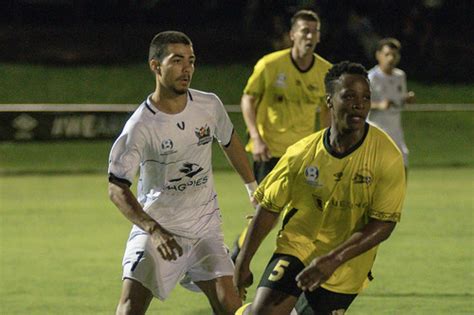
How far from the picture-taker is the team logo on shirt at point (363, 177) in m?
6.00

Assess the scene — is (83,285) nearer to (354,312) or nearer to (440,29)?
(354,312)

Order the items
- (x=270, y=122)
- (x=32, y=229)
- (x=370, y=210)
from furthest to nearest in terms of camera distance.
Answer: (x=32, y=229), (x=270, y=122), (x=370, y=210)

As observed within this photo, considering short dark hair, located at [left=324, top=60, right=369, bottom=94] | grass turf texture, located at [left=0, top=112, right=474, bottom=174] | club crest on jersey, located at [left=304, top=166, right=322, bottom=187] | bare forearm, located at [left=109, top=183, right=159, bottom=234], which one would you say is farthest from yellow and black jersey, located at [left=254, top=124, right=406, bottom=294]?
grass turf texture, located at [left=0, top=112, right=474, bottom=174]

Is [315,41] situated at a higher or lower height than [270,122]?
higher

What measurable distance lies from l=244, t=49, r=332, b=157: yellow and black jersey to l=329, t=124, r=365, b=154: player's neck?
441 cm

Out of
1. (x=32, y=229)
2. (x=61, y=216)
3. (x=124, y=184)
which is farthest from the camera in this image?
(x=61, y=216)

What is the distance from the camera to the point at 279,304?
20.1 ft

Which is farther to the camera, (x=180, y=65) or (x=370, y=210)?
(x=180, y=65)

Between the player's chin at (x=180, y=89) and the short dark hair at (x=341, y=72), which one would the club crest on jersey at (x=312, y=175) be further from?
the player's chin at (x=180, y=89)

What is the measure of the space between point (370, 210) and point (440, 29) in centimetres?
2542

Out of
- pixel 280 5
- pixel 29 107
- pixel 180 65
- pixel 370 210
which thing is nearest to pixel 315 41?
pixel 180 65

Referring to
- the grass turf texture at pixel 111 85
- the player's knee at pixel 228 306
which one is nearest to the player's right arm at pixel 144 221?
the player's knee at pixel 228 306

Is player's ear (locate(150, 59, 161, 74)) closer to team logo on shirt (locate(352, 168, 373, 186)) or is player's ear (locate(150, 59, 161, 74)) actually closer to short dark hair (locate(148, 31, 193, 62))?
short dark hair (locate(148, 31, 193, 62))

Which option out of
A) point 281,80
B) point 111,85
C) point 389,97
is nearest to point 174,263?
point 281,80
